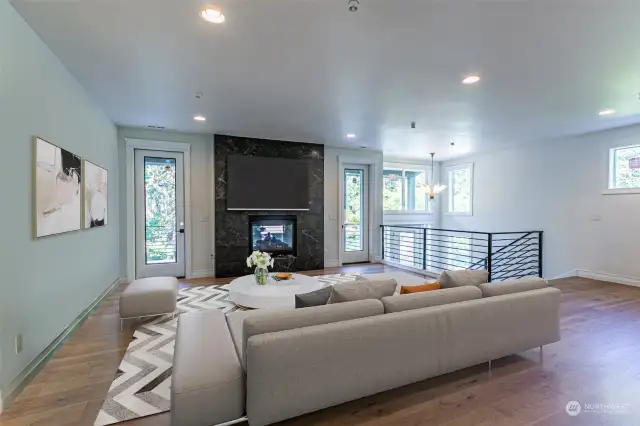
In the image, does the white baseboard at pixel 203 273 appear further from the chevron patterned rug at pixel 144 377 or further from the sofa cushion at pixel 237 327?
the sofa cushion at pixel 237 327

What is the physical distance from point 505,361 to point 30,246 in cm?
425

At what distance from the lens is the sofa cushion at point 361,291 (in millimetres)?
2480

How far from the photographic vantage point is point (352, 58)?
303 centimetres

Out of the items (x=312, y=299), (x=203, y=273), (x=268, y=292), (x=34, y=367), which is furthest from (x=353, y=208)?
(x=34, y=367)

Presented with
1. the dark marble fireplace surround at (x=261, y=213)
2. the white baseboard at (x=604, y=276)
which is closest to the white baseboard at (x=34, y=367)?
the dark marble fireplace surround at (x=261, y=213)

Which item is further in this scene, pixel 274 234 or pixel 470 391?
pixel 274 234

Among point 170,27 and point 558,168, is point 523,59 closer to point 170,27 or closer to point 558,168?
point 170,27

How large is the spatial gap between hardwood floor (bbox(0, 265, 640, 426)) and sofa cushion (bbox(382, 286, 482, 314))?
644 mm

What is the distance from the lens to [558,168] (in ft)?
21.6

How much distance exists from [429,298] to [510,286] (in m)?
0.95

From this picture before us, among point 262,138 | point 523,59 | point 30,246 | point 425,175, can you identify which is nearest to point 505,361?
point 523,59

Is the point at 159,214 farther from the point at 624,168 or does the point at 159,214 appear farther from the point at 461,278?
the point at 624,168

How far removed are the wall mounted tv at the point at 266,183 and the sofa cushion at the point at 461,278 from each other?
14.4 ft

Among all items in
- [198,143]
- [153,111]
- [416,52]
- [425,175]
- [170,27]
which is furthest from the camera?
[425,175]
